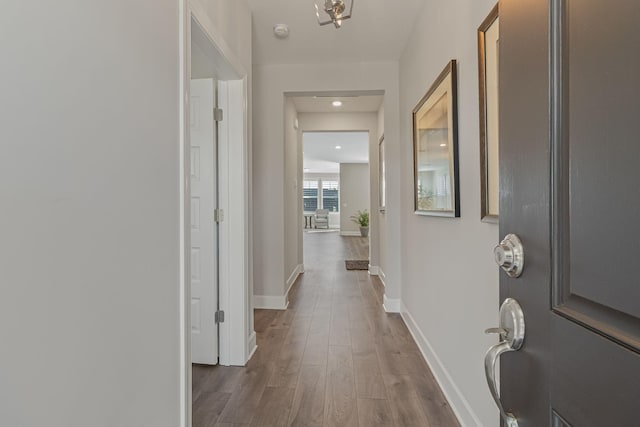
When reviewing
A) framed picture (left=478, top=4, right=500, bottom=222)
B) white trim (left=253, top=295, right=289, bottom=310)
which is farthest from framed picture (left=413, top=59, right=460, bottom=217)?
white trim (left=253, top=295, right=289, bottom=310)

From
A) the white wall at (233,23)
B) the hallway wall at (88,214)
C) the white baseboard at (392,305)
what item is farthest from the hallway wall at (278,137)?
the hallway wall at (88,214)

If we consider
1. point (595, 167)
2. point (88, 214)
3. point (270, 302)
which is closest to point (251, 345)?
point (270, 302)

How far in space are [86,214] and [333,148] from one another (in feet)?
28.0

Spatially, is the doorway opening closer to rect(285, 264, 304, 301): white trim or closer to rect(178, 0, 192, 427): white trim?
rect(285, 264, 304, 301): white trim

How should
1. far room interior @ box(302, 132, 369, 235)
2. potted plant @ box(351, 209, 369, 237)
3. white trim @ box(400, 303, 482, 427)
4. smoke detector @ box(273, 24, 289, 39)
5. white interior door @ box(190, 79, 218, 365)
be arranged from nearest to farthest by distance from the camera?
1. white trim @ box(400, 303, 482, 427)
2. white interior door @ box(190, 79, 218, 365)
3. smoke detector @ box(273, 24, 289, 39)
4. far room interior @ box(302, 132, 369, 235)
5. potted plant @ box(351, 209, 369, 237)

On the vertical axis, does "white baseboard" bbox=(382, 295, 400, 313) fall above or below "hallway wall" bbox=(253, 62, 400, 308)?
below

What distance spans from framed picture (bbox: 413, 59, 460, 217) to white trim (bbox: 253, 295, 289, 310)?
178 cm

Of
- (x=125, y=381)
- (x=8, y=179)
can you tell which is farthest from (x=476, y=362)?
(x=8, y=179)

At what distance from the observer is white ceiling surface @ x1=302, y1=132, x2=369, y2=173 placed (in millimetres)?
7617

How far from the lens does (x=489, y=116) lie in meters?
1.37

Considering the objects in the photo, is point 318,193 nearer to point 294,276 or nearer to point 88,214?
point 294,276

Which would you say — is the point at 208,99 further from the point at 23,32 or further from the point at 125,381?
the point at 125,381

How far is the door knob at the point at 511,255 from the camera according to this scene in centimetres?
58

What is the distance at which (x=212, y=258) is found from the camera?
2.26 metres
